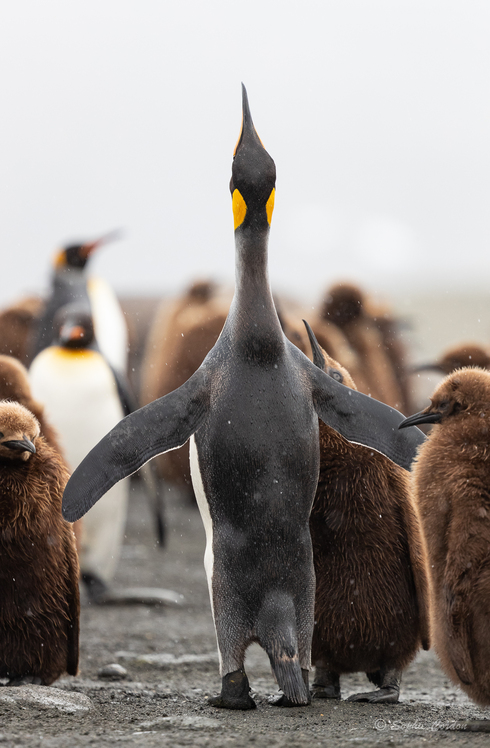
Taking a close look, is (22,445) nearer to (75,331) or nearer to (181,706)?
(181,706)

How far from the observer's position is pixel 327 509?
9.63ft

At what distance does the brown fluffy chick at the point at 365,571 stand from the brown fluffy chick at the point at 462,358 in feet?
4.97

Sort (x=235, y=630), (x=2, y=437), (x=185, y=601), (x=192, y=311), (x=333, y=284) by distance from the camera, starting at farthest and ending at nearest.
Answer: (x=192, y=311)
(x=333, y=284)
(x=185, y=601)
(x=2, y=437)
(x=235, y=630)

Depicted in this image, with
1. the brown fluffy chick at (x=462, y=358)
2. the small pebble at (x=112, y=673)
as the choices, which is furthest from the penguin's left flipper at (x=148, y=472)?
the small pebble at (x=112, y=673)

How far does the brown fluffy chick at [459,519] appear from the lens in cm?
248

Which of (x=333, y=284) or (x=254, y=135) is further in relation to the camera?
(x=333, y=284)

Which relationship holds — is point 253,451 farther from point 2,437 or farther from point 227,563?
point 2,437

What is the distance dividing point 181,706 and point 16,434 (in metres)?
0.91

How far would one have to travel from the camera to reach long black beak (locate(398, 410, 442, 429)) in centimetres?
272

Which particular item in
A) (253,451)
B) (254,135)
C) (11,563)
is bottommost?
(11,563)

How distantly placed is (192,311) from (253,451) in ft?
17.1

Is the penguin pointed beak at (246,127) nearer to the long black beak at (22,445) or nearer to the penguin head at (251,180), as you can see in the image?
the penguin head at (251,180)

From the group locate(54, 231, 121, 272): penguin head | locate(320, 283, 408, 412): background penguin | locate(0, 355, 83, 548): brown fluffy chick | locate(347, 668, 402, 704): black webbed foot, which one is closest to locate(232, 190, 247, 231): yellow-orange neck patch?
locate(0, 355, 83, 548): brown fluffy chick

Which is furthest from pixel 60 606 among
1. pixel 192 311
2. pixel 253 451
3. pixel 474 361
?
pixel 192 311
